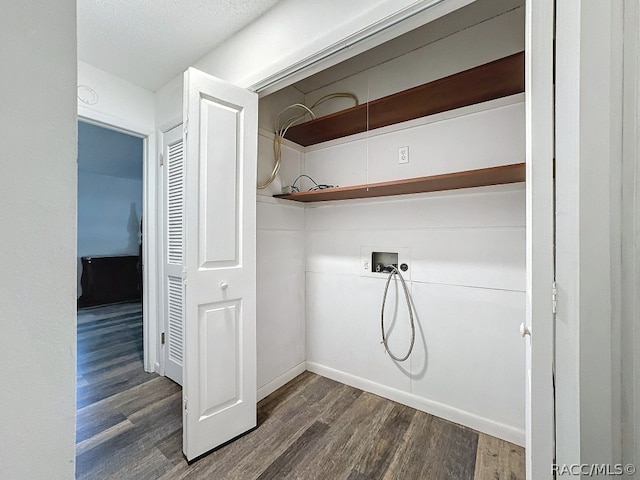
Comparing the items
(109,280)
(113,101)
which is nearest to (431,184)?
(113,101)

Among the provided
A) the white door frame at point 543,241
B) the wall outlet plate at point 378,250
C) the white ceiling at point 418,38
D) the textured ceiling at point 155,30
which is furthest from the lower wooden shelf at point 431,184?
the textured ceiling at point 155,30

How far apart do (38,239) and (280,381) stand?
2.04m

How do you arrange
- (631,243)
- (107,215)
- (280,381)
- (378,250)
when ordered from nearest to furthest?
(631,243), (378,250), (280,381), (107,215)

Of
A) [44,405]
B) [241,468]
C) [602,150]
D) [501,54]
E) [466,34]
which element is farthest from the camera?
[466,34]

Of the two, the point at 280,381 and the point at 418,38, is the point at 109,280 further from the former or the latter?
the point at 418,38

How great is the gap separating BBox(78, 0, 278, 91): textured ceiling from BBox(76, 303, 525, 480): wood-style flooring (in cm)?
248

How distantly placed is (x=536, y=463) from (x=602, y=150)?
0.71 metres

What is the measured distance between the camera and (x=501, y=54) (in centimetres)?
153

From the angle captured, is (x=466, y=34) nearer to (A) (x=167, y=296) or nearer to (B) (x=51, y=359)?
(B) (x=51, y=359)

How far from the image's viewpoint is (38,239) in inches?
16.3

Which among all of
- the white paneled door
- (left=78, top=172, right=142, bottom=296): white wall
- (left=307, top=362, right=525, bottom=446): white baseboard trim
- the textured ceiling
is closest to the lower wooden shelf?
the white paneled door

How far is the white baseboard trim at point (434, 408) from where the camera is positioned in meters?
1.51

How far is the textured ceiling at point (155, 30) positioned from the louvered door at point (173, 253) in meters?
0.50

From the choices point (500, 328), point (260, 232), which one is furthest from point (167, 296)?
point (500, 328)
